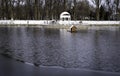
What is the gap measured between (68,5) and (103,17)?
14472 millimetres

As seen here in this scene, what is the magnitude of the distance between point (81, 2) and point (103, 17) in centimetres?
2520

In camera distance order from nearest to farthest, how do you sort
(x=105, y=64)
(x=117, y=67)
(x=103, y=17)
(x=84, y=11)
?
(x=117, y=67) < (x=105, y=64) < (x=103, y=17) < (x=84, y=11)

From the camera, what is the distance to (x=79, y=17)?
12500 cm

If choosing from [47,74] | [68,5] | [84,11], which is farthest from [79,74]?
[84,11]

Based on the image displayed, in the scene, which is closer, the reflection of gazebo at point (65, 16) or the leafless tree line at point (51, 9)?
the reflection of gazebo at point (65, 16)

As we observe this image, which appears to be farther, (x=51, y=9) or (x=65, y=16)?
(x=51, y=9)

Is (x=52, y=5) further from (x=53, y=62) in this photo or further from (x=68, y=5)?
(x=53, y=62)

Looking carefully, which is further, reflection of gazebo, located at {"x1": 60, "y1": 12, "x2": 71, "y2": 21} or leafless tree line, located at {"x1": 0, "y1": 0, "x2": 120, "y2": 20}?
leafless tree line, located at {"x1": 0, "y1": 0, "x2": 120, "y2": 20}

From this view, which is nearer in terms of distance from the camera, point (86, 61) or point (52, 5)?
point (86, 61)

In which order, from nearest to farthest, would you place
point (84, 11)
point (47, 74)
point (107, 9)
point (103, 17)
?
point (47, 74), point (103, 17), point (107, 9), point (84, 11)

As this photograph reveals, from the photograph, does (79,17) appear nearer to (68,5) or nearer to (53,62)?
(68,5)

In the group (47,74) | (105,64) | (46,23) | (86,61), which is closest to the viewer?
(47,74)

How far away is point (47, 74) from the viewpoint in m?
12.0

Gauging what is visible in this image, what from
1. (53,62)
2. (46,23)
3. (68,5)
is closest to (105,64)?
(53,62)
